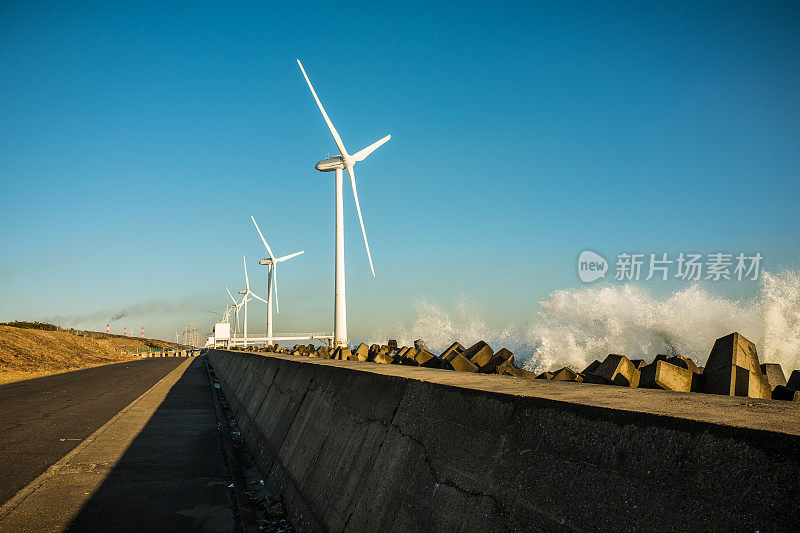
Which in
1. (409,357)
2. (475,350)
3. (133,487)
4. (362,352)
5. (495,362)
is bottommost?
(133,487)

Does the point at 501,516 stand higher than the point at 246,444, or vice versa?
the point at 501,516

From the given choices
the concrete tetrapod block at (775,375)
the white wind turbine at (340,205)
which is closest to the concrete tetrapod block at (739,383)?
the concrete tetrapod block at (775,375)

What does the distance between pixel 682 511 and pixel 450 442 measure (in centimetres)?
131

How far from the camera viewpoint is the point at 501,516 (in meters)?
2.27

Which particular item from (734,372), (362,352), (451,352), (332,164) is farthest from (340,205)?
(734,372)

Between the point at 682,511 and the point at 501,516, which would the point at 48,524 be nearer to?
the point at 501,516

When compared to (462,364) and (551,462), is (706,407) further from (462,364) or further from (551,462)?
(462,364)

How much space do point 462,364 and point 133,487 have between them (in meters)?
4.41

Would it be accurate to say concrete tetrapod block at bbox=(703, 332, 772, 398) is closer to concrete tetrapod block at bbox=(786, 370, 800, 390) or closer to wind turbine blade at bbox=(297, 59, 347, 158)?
concrete tetrapod block at bbox=(786, 370, 800, 390)

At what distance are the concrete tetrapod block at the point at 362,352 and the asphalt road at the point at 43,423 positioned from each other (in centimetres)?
553

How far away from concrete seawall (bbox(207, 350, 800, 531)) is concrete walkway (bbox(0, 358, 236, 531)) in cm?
154

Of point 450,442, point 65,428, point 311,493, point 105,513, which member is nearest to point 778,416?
point 450,442

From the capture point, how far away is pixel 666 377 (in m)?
4.59

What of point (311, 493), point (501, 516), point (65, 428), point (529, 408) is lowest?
point (65, 428)
